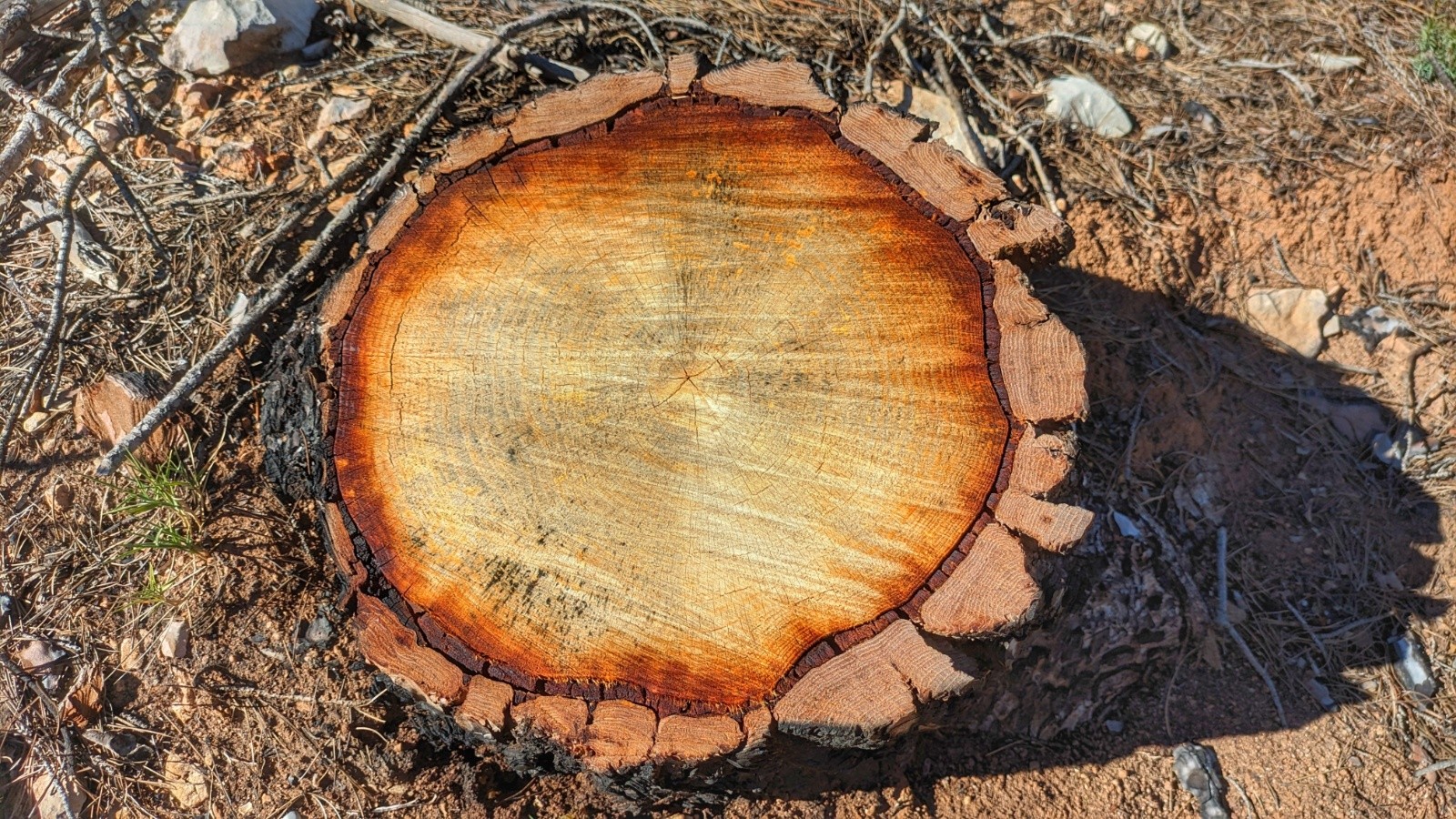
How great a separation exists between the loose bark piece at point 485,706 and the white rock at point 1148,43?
3284 millimetres

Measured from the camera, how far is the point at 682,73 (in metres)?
2.14

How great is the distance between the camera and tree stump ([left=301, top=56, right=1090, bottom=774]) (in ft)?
5.69

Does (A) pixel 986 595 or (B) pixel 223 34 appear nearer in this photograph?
(A) pixel 986 595

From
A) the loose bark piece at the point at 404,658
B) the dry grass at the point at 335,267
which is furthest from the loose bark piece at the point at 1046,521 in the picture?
the loose bark piece at the point at 404,658

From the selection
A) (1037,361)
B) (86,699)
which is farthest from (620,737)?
(86,699)

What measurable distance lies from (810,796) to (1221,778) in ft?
3.99

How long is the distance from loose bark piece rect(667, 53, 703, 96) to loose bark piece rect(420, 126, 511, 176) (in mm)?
424

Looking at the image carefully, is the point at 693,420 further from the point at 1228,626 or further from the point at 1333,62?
the point at 1333,62

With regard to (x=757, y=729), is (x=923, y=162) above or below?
above

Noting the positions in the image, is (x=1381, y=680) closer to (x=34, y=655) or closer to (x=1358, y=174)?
(x=1358, y=174)

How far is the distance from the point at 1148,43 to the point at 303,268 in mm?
3220

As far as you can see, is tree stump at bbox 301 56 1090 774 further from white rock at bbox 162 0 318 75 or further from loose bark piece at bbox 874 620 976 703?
white rock at bbox 162 0 318 75

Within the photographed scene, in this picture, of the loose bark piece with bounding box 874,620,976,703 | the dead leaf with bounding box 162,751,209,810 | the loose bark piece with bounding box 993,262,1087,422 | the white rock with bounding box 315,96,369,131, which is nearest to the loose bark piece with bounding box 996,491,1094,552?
the loose bark piece with bounding box 993,262,1087,422

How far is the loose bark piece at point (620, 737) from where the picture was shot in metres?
1.69
